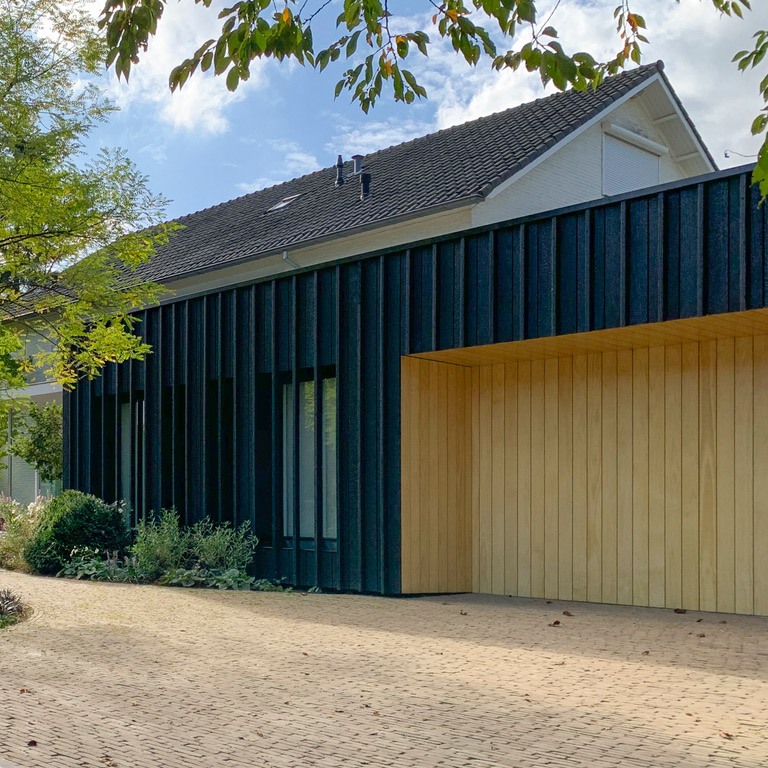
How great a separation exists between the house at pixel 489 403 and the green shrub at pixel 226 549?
0.29 metres

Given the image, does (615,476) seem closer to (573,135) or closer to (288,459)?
(288,459)

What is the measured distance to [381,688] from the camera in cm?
619

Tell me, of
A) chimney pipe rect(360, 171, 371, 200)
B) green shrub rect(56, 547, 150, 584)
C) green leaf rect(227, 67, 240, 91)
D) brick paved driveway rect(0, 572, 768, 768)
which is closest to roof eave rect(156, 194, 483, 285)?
chimney pipe rect(360, 171, 371, 200)

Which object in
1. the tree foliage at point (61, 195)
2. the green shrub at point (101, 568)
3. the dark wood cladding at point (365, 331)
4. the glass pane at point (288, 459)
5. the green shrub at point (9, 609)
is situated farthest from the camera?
the glass pane at point (288, 459)

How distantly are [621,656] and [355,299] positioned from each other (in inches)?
226

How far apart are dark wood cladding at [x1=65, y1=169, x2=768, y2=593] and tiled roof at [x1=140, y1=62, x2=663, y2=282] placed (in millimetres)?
3314

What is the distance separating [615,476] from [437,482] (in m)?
2.05

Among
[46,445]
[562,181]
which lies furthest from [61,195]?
[46,445]

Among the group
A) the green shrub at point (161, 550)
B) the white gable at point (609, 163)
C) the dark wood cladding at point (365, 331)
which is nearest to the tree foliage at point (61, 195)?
the dark wood cladding at point (365, 331)

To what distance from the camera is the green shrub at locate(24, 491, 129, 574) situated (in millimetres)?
13406

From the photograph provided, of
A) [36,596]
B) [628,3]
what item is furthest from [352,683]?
[36,596]

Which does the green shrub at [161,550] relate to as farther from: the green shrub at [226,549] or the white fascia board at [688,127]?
the white fascia board at [688,127]

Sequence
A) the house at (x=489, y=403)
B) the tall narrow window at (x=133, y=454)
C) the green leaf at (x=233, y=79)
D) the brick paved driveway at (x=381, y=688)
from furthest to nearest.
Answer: the tall narrow window at (x=133, y=454)
the house at (x=489, y=403)
the green leaf at (x=233, y=79)
the brick paved driveway at (x=381, y=688)

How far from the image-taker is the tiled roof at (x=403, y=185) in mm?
15461
